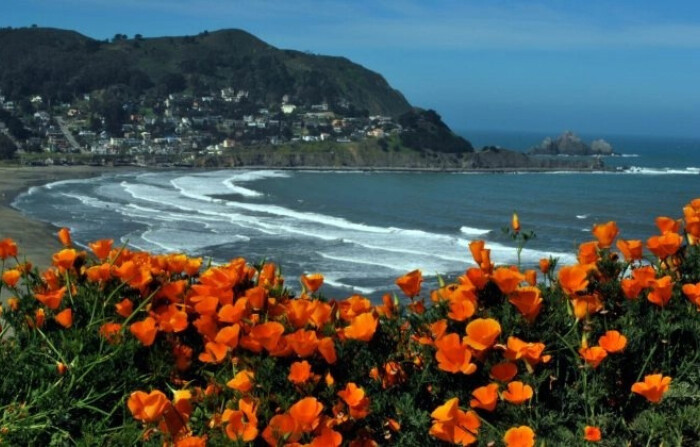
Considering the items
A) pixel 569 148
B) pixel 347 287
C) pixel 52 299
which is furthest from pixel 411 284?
pixel 569 148

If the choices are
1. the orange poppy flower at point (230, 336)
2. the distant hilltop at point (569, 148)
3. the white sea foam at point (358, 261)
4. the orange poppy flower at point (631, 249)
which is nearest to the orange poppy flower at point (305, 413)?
the orange poppy flower at point (230, 336)

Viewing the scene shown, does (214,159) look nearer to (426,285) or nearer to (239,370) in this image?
(426,285)

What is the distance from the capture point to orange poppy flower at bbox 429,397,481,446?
1.94 m

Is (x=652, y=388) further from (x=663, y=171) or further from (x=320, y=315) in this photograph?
(x=663, y=171)

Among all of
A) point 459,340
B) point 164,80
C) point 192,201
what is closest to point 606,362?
point 459,340

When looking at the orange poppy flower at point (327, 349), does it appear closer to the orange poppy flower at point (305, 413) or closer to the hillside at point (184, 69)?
the orange poppy flower at point (305, 413)

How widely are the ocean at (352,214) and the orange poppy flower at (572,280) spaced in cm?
1936

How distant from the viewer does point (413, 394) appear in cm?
221

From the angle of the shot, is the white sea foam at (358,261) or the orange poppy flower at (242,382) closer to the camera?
the orange poppy flower at (242,382)

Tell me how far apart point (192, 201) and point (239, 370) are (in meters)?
47.0

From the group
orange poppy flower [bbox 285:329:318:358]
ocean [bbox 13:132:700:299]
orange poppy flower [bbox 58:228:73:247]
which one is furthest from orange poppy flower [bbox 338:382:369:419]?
ocean [bbox 13:132:700:299]

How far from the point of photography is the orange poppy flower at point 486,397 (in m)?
2.04

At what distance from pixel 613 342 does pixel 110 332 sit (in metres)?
1.33

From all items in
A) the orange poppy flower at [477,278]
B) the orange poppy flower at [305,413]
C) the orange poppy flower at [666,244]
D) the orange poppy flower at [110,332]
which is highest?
the orange poppy flower at [666,244]
